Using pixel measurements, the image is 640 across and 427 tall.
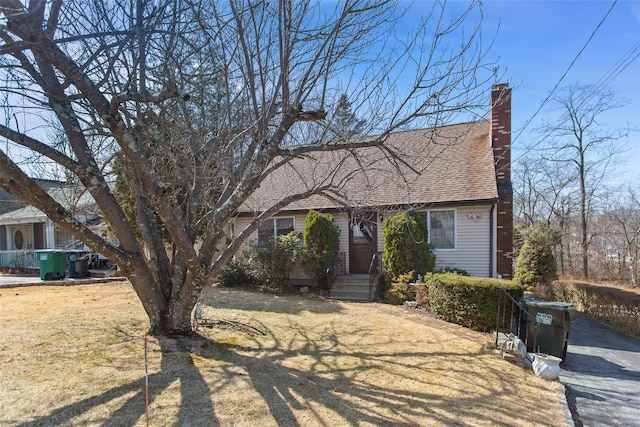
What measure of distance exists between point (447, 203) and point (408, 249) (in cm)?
194

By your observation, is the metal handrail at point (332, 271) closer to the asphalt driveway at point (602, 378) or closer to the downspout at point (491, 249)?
the downspout at point (491, 249)

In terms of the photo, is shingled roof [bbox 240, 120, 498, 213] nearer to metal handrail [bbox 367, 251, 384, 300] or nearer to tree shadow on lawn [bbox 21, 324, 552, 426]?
metal handrail [bbox 367, 251, 384, 300]

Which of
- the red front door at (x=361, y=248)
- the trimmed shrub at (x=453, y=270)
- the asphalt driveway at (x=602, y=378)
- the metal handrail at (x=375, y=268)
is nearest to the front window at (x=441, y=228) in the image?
the trimmed shrub at (x=453, y=270)

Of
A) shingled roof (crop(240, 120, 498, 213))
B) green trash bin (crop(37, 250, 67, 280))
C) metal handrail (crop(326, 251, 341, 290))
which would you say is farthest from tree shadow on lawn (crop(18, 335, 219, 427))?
green trash bin (crop(37, 250, 67, 280))

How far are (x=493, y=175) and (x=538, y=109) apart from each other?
323cm

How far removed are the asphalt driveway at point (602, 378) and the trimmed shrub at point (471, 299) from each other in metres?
1.45

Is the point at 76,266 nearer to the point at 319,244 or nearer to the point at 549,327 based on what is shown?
the point at 319,244

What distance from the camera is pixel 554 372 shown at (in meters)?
5.30

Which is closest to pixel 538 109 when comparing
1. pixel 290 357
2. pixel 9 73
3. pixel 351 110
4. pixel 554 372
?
pixel 351 110

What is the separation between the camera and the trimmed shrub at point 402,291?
10562mm

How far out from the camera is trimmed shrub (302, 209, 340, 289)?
482 inches

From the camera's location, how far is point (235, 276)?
1331 centimetres

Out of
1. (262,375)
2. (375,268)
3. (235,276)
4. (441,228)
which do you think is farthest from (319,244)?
(262,375)

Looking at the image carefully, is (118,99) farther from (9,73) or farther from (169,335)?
(169,335)
